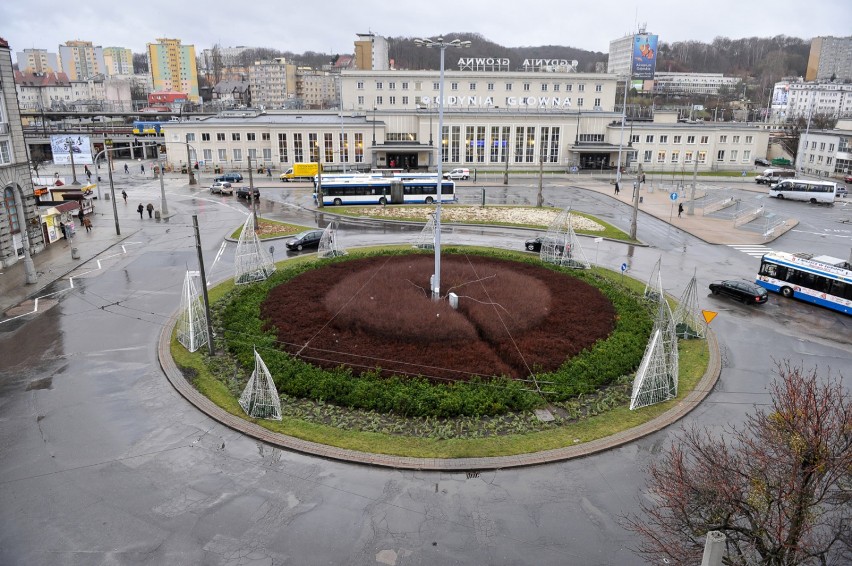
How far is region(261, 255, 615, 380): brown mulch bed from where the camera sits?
73.7 feet

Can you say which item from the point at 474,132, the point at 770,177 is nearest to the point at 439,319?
the point at 474,132

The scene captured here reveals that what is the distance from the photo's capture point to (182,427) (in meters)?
18.9

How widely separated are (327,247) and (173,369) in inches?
690

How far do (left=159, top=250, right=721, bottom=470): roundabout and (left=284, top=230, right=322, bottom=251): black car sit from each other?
9.89 m

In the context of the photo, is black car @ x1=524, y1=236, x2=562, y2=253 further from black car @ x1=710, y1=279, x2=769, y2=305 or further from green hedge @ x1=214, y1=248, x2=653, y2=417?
green hedge @ x1=214, y1=248, x2=653, y2=417

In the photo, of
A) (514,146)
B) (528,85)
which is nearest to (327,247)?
(514,146)

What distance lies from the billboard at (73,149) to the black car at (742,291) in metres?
89.3

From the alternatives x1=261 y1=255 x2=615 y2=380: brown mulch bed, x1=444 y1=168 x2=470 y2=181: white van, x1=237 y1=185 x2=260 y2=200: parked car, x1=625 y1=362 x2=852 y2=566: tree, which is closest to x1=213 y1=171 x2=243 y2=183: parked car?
x1=237 y1=185 x2=260 y2=200: parked car

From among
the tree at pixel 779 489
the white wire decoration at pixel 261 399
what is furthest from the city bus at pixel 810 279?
the white wire decoration at pixel 261 399

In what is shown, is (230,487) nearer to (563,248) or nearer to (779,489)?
(779,489)

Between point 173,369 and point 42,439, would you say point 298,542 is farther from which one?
point 173,369

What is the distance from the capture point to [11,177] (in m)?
38.1

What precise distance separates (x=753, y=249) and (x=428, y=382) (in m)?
34.7

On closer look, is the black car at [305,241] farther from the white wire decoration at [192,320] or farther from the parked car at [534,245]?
the white wire decoration at [192,320]
